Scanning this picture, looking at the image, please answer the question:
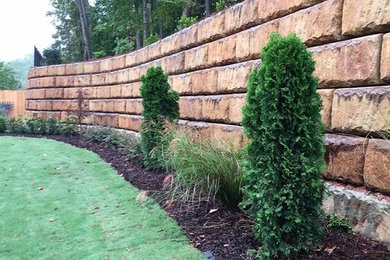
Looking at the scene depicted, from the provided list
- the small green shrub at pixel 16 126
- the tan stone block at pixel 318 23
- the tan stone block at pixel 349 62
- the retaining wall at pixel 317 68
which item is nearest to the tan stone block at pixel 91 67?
the retaining wall at pixel 317 68

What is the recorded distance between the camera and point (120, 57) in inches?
361

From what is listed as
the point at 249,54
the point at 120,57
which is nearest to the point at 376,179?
the point at 249,54

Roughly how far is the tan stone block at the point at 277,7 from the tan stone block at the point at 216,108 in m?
1.09

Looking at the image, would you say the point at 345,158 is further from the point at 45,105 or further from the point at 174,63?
the point at 45,105

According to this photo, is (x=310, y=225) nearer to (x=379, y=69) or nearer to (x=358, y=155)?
(x=358, y=155)

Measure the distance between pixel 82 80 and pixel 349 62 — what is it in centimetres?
950

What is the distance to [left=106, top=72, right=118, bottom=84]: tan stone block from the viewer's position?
30.3 feet

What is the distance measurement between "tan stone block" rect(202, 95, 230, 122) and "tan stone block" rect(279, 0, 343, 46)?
1.33 metres

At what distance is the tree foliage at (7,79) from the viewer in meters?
30.8

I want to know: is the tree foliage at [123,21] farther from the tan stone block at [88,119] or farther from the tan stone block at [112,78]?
the tan stone block at [88,119]

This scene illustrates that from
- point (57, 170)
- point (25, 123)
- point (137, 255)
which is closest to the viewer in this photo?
point (137, 255)

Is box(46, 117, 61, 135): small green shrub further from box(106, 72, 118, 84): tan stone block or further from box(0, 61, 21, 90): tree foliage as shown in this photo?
box(0, 61, 21, 90): tree foliage

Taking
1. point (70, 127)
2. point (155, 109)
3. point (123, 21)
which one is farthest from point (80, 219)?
point (123, 21)

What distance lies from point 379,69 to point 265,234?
4.50 feet
